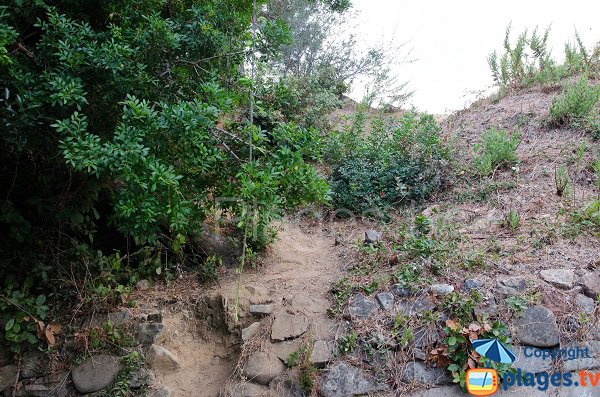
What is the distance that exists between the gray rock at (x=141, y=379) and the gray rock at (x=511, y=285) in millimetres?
2958

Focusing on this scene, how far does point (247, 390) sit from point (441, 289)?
1784 millimetres

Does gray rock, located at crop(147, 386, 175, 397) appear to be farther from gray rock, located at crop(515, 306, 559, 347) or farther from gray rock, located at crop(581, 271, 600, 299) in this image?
gray rock, located at crop(581, 271, 600, 299)

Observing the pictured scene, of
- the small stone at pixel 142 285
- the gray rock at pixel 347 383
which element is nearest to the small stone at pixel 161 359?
the small stone at pixel 142 285

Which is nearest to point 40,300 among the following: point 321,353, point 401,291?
point 321,353

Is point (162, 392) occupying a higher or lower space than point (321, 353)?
lower

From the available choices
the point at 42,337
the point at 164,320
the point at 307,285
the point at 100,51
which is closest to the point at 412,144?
the point at 307,285

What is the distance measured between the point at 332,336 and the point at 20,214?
2903mm

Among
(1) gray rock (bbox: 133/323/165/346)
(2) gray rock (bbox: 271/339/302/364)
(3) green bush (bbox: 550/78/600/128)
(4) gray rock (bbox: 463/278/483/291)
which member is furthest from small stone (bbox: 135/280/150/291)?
(3) green bush (bbox: 550/78/600/128)

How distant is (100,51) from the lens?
2934mm

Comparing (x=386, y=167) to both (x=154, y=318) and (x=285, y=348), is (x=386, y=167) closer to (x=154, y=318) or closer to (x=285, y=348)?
(x=285, y=348)

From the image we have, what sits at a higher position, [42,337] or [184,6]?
[184,6]

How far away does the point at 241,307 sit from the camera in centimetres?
419

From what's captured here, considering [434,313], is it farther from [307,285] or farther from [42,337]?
[42,337]

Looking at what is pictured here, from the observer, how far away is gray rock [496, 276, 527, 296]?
3666 millimetres
